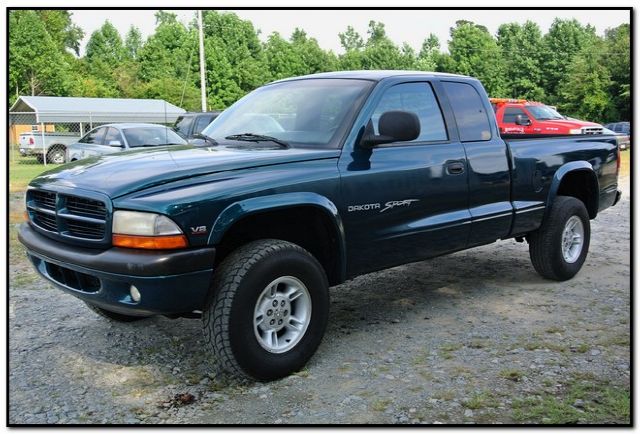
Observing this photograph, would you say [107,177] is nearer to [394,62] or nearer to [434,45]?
[394,62]

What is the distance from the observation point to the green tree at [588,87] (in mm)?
43312

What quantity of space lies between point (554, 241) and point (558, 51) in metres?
47.9

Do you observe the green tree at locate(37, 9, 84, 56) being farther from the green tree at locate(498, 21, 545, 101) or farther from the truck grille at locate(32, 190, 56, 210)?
the truck grille at locate(32, 190, 56, 210)

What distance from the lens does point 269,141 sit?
4.41 metres

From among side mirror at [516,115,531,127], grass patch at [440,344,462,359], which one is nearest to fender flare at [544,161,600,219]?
grass patch at [440,344,462,359]

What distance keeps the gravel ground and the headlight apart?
0.89 m

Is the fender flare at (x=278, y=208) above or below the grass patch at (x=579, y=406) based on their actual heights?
above

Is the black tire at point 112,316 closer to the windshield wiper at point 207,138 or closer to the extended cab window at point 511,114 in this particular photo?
the windshield wiper at point 207,138

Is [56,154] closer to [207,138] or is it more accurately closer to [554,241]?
[207,138]

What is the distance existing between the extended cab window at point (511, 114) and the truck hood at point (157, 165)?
17.8 metres

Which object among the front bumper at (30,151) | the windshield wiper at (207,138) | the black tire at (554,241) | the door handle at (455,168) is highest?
the windshield wiper at (207,138)

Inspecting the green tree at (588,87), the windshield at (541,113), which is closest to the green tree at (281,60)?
the green tree at (588,87)

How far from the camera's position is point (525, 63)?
48.1 m

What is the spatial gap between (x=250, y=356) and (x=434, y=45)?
47.5 metres
